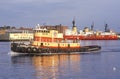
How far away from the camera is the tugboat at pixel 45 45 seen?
258ft

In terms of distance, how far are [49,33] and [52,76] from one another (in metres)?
38.6

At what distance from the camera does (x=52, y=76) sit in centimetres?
4322

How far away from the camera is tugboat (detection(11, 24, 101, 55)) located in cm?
7875

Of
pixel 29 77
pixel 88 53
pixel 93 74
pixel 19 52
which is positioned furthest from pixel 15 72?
pixel 88 53

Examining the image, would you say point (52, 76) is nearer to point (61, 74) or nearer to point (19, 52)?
point (61, 74)

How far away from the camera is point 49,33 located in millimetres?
81438

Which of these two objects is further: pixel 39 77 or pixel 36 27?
pixel 36 27

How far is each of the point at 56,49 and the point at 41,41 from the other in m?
3.37

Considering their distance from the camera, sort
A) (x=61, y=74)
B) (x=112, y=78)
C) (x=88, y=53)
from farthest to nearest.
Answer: (x=88, y=53), (x=61, y=74), (x=112, y=78)

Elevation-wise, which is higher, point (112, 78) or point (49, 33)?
point (49, 33)

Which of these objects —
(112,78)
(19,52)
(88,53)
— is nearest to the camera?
(112,78)

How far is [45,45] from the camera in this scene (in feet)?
264

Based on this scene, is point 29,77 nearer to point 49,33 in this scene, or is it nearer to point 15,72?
point 15,72

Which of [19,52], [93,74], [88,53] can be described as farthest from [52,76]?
[88,53]
